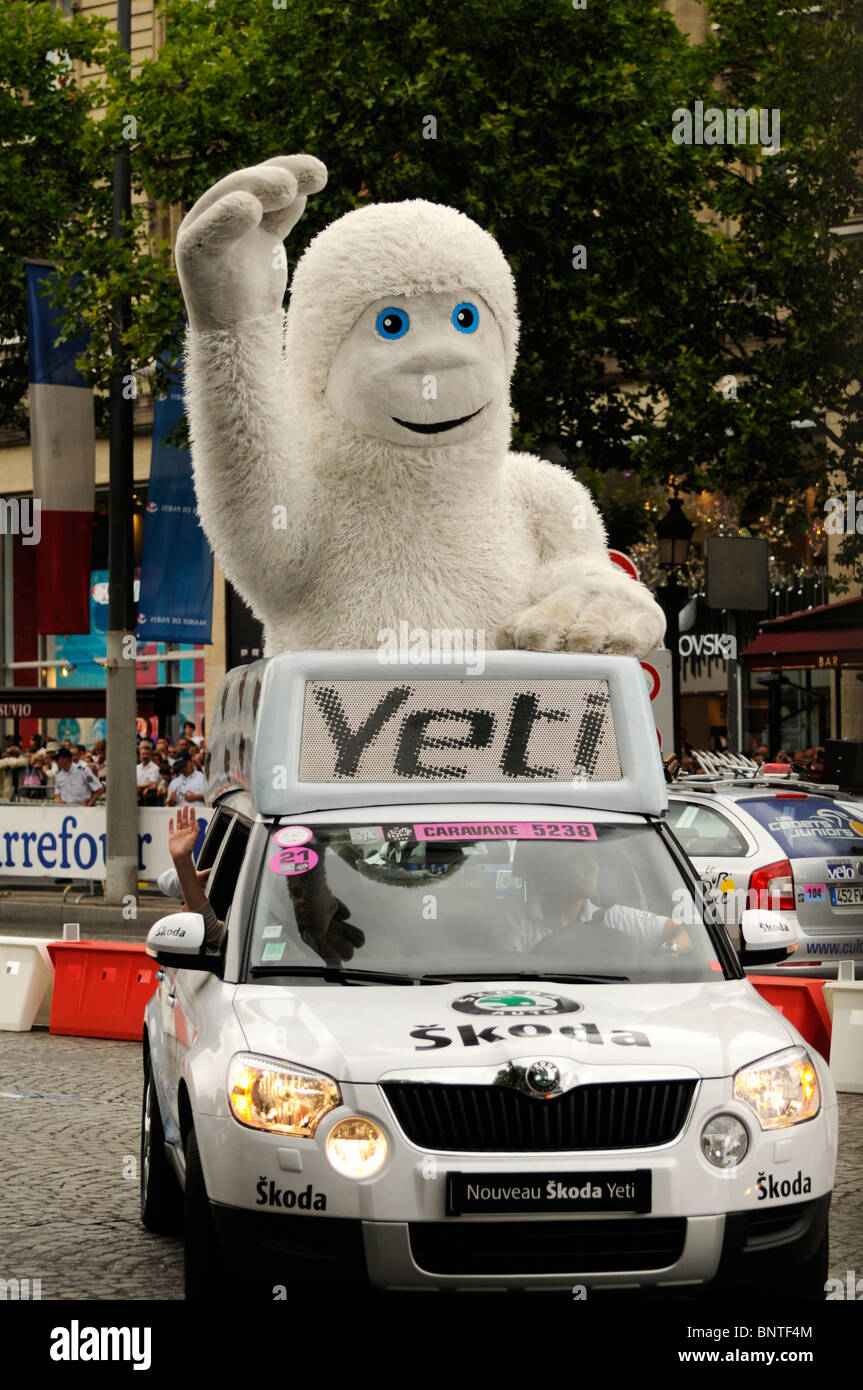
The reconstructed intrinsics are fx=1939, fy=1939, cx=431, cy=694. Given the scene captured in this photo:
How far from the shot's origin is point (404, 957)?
19.0 ft

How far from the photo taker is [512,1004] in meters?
5.43

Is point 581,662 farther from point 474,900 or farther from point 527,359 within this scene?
point 527,359

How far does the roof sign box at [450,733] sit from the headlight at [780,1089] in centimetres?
127

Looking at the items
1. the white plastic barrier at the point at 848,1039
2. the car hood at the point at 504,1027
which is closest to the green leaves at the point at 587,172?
the white plastic barrier at the point at 848,1039

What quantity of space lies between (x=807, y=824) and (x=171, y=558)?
1049 centimetres

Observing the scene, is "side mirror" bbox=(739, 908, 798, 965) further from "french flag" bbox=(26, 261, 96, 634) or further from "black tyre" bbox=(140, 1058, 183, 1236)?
"french flag" bbox=(26, 261, 96, 634)

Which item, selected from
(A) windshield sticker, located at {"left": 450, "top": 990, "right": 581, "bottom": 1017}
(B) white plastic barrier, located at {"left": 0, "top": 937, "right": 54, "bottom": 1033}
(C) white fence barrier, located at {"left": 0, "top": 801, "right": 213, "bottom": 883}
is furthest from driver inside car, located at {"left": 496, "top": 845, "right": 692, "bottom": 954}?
(C) white fence barrier, located at {"left": 0, "top": 801, "right": 213, "bottom": 883}

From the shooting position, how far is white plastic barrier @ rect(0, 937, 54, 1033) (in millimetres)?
13055

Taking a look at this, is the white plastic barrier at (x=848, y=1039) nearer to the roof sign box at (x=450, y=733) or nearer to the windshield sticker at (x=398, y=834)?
the roof sign box at (x=450, y=733)

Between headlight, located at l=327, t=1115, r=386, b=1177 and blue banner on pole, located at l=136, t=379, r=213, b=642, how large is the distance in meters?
16.7

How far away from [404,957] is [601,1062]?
34.4 inches

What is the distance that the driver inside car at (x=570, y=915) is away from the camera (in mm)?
5977

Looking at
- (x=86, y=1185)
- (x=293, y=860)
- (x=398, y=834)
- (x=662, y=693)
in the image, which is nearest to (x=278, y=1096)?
(x=293, y=860)

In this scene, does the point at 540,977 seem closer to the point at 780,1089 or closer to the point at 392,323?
the point at 780,1089
